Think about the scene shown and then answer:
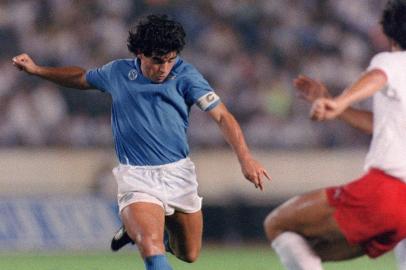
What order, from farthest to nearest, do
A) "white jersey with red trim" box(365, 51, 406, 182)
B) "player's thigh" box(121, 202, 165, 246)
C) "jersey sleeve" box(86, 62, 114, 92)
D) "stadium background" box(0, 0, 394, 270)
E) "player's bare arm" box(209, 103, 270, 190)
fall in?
"stadium background" box(0, 0, 394, 270) < "jersey sleeve" box(86, 62, 114, 92) < "player's thigh" box(121, 202, 165, 246) < "player's bare arm" box(209, 103, 270, 190) < "white jersey with red trim" box(365, 51, 406, 182)

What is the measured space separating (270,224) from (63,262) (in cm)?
523

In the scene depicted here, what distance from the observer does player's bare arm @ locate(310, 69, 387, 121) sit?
18.2 ft

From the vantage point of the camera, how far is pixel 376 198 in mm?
6250

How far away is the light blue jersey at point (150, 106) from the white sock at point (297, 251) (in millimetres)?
1036

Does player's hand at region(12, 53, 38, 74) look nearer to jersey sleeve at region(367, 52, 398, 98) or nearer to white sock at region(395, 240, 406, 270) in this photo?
jersey sleeve at region(367, 52, 398, 98)

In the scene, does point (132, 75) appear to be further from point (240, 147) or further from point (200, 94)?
point (240, 147)

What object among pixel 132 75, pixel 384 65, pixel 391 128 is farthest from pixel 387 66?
pixel 132 75

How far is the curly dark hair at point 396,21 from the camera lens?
6.31m

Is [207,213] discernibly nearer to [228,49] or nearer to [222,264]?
[222,264]

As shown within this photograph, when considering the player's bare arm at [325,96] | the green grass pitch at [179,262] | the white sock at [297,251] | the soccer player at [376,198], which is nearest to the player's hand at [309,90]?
the player's bare arm at [325,96]

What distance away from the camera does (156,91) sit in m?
7.20

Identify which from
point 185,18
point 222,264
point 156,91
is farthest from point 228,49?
point 156,91

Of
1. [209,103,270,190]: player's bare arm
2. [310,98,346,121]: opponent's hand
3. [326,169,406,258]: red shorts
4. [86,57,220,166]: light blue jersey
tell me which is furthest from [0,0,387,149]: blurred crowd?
[310,98,346,121]: opponent's hand

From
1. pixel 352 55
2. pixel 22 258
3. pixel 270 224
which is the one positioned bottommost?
pixel 22 258
